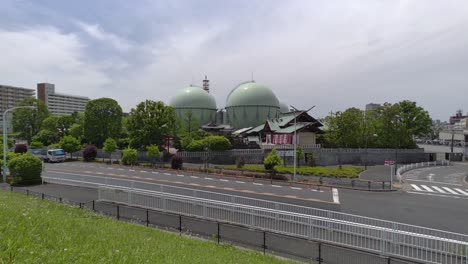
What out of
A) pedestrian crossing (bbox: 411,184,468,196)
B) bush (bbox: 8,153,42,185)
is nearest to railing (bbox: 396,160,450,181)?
pedestrian crossing (bbox: 411,184,468,196)

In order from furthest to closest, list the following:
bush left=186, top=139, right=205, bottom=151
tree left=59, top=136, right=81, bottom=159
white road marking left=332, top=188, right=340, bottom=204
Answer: tree left=59, top=136, right=81, bottom=159 → bush left=186, top=139, right=205, bottom=151 → white road marking left=332, top=188, right=340, bottom=204

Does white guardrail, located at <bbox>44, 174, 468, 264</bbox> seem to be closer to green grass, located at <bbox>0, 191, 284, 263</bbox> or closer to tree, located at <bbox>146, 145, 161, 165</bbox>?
green grass, located at <bbox>0, 191, 284, 263</bbox>

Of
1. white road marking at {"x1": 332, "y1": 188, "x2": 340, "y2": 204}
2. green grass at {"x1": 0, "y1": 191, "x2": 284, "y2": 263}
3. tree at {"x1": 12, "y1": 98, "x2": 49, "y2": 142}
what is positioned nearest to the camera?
green grass at {"x1": 0, "y1": 191, "x2": 284, "y2": 263}

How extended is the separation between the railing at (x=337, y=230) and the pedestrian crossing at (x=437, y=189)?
17.8 meters

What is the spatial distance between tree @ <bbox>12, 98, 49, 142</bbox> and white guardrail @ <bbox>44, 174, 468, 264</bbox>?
77960 millimetres

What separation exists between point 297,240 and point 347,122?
49.3 meters

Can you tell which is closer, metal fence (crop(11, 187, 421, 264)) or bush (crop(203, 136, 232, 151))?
metal fence (crop(11, 187, 421, 264))

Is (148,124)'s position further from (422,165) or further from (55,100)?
(55,100)

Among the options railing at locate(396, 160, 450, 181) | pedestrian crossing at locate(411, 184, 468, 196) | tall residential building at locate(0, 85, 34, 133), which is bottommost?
pedestrian crossing at locate(411, 184, 468, 196)

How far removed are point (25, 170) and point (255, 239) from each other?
25550 mm

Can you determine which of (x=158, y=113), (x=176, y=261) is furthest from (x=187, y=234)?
(x=158, y=113)

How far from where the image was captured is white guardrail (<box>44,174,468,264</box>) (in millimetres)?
12195

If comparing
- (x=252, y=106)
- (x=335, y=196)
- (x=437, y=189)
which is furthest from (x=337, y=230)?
(x=252, y=106)

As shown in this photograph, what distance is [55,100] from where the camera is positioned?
17950 cm
